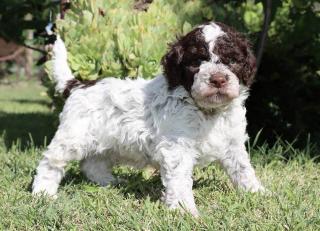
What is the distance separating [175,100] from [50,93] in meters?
2.40

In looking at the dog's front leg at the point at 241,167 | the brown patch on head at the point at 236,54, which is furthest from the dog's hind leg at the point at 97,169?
the brown patch on head at the point at 236,54

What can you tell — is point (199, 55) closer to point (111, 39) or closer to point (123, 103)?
point (123, 103)

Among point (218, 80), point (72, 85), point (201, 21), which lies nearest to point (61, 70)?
point (72, 85)

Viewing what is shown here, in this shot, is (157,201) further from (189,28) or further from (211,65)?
(189,28)

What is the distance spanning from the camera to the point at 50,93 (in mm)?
6117

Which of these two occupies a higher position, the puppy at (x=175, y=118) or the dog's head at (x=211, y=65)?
the dog's head at (x=211, y=65)

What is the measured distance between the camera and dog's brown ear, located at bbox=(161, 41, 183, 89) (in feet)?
12.9

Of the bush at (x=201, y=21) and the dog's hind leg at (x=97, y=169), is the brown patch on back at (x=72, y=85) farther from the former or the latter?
the bush at (x=201, y=21)

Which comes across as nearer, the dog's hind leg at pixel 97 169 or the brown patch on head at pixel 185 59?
the brown patch on head at pixel 185 59

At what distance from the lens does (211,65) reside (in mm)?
3762

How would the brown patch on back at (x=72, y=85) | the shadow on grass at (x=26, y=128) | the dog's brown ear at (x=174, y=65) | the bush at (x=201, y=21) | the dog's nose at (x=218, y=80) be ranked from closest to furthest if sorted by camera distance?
the dog's nose at (x=218, y=80), the dog's brown ear at (x=174, y=65), the brown patch on back at (x=72, y=85), the bush at (x=201, y=21), the shadow on grass at (x=26, y=128)

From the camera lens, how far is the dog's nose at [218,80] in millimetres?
3652

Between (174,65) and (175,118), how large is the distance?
1.16 feet

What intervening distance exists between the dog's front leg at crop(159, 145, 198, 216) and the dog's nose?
0.53 meters
